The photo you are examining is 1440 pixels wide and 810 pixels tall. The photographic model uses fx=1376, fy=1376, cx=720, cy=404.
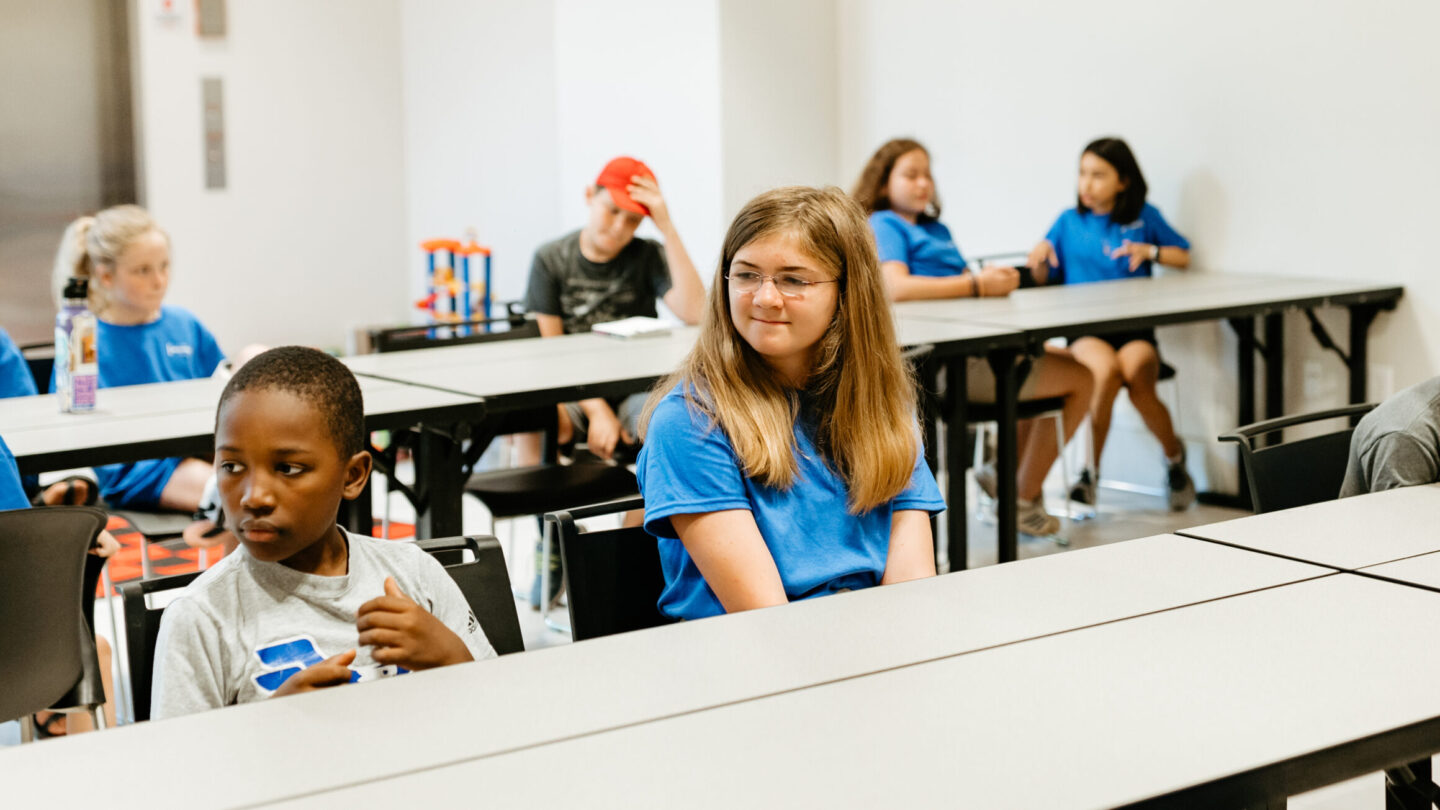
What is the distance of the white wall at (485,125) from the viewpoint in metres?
6.34

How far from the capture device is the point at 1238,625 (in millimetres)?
1363

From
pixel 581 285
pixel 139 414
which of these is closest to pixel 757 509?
Answer: pixel 139 414

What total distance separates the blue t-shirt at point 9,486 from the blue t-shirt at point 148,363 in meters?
1.05

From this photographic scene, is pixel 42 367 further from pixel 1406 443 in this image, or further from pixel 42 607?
pixel 1406 443

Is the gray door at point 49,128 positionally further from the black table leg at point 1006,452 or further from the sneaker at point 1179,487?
the sneaker at point 1179,487

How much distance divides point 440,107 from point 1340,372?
Answer: 403 centimetres

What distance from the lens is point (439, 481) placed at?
9.27ft

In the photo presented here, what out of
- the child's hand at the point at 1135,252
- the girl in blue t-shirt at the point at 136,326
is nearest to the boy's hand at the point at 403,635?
the girl in blue t-shirt at the point at 136,326

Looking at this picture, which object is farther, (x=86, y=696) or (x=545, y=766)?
(x=86, y=696)

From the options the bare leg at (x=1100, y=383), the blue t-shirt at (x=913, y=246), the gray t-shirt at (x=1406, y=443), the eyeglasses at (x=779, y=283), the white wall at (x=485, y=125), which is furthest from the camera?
the white wall at (x=485, y=125)

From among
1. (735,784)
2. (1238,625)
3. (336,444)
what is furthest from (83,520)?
(1238,625)

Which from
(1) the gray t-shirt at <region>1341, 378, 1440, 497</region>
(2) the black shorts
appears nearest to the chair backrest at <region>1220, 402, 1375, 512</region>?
(1) the gray t-shirt at <region>1341, 378, 1440, 497</region>

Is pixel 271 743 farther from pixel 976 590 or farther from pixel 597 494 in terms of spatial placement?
pixel 597 494

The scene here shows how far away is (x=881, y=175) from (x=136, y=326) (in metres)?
2.31
